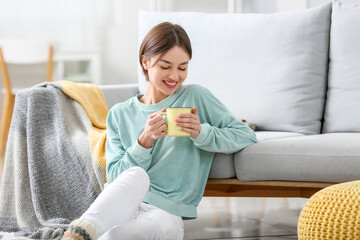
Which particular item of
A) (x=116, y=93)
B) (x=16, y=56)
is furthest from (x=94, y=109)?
(x=16, y=56)

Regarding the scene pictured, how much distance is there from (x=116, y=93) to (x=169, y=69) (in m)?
0.85

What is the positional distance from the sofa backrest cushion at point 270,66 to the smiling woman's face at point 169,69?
68 cm

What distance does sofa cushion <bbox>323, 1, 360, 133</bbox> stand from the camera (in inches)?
95.5

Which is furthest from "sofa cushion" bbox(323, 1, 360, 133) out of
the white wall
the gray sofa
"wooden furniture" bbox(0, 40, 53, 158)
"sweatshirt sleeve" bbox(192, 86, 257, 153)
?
the white wall

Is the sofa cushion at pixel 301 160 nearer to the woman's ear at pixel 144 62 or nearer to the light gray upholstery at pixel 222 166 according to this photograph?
the light gray upholstery at pixel 222 166

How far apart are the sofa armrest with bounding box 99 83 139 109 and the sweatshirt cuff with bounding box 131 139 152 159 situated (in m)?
0.85

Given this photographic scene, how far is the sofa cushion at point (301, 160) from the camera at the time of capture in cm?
198

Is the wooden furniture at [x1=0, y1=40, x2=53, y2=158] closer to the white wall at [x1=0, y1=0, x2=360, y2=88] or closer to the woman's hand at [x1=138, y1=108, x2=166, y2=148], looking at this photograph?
the white wall at [x1=0, y1=0, x2=360, y2=88]

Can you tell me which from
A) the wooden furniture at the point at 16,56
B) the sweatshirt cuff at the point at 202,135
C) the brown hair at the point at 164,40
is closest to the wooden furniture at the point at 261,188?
the sweatshirt cuff at the point at 202,135

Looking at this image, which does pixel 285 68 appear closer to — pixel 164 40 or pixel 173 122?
pixel 164 40

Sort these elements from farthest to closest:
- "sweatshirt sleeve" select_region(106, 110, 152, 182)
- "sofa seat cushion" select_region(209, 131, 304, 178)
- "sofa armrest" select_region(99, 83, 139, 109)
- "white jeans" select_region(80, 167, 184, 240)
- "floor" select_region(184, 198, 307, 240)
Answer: "sofa armrest" select_region(99, 83, 139, 109)
"floor" select_region(184, 198, 307, 240)
"sofa seat cushion" select_region(209, 131, 304, 178)
"sweatshirt sleeve" select_region(106, 110, 152, 182)
"white jeans" select_region(80, 167, 184, 240)

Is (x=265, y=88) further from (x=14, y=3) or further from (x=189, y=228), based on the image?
(x=14, y=3)

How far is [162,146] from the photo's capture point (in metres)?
1.95

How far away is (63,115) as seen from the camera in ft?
7.70
